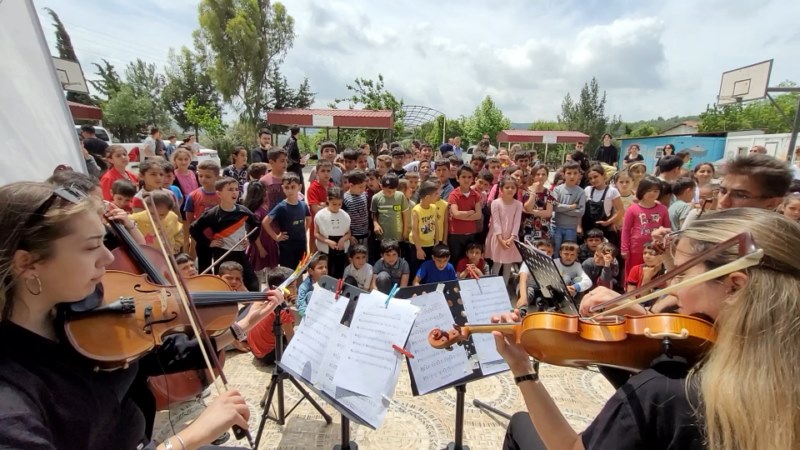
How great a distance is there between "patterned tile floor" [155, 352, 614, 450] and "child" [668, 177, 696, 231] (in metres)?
2.32

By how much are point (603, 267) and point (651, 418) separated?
4005 mm

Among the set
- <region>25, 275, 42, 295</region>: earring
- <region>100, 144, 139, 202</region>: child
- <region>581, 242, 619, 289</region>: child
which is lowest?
<region>581, 242, 619, 289</region>: child

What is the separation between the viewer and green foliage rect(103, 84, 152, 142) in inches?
1129

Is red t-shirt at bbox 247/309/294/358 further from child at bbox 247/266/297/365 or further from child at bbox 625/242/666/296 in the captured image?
child at bbox 625/242/666/296

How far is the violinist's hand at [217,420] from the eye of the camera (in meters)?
1.30

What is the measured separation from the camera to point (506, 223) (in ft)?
16.3

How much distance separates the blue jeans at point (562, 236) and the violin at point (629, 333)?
387 cm

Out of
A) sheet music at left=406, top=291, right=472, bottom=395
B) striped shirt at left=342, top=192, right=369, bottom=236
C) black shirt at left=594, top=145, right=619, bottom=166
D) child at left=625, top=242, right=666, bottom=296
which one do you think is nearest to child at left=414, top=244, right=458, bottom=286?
striped shirt at left=342, top=192, right=369, bottom=236

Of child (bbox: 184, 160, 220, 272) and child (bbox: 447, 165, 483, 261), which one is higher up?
child (bbox: 184, 160, 220, 272)

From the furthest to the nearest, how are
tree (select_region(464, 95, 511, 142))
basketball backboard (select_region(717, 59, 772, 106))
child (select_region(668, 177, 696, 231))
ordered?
tree (select_region(464, 95, 511, 142))
basketball backboard (select_region(717, 59, 772, 106))
child (select_region(668, 177, 696, 231))

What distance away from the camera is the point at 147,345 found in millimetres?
1553

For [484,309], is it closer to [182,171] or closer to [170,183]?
[170,183]

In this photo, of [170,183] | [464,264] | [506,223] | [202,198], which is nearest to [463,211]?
[506,223]

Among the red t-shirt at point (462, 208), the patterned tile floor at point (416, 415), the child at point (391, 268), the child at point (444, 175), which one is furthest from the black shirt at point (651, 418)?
the child at point (444, 175)
